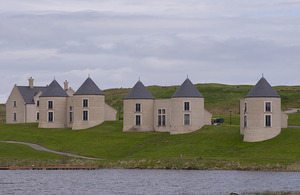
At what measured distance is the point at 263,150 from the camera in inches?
3145

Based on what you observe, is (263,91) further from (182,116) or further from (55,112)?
(55,112)

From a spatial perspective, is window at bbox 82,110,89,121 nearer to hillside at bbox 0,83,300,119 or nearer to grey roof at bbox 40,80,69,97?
grey roof at bbox 40,80,69,97

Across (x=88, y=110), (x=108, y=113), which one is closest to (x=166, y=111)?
(x=88, y=110)

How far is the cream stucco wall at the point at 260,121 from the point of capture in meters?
86.7

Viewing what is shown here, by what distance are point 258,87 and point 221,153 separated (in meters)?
12.6

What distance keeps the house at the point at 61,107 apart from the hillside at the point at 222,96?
2067 centimetres

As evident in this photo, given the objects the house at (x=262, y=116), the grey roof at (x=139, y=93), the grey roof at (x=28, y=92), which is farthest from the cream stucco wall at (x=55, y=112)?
the house at (x=262, y=116)

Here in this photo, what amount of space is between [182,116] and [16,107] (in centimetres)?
4306

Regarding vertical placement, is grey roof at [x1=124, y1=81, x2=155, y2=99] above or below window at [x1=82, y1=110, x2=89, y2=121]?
above

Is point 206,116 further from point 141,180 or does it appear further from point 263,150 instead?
point 141,180

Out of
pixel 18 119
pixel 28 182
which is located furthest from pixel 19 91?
pixel 28 182

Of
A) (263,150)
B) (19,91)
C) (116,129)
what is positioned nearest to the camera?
(263,150)

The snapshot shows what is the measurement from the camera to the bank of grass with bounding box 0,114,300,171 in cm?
7338

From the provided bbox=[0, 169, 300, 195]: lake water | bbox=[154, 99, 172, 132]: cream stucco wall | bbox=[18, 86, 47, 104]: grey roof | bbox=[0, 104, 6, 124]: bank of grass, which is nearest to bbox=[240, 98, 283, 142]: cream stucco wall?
bbox=[154, 99, 172, 132]: cream stucco wall
